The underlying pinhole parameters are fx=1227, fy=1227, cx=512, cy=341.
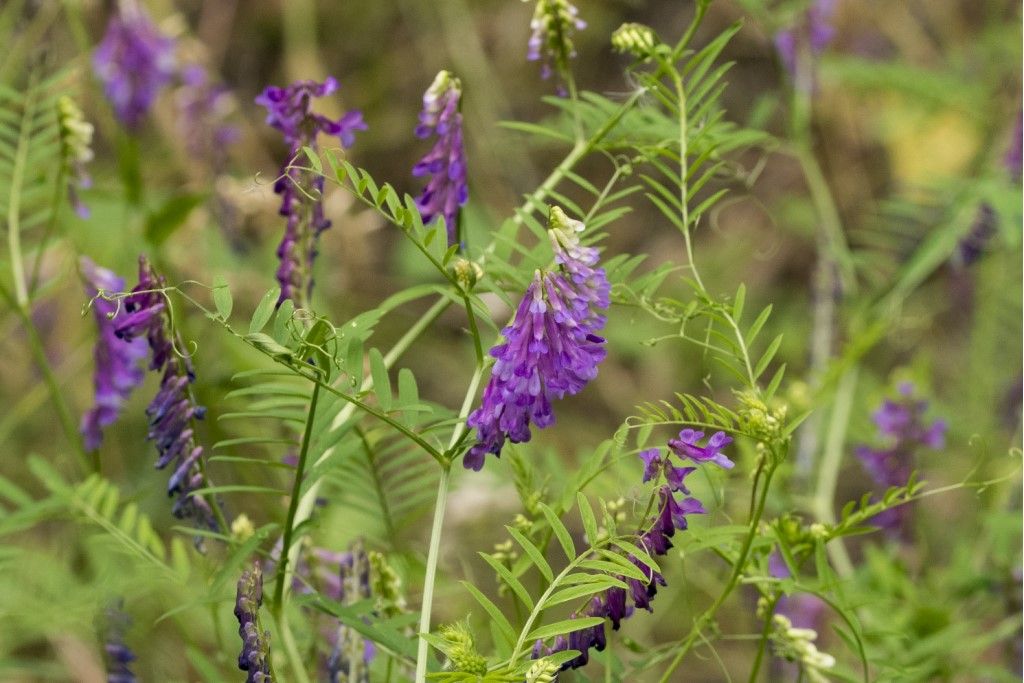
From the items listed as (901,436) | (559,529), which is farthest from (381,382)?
(901,436)

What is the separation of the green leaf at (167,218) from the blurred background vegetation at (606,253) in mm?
11

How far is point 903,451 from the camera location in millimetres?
2066

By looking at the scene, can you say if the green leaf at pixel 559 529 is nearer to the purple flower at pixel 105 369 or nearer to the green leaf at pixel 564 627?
the green leaf at pixel 564 627

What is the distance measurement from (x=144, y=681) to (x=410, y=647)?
1393 millimetres

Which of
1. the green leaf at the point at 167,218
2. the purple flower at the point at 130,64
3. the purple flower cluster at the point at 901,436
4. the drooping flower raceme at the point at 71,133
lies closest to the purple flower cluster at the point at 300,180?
the drooping flower raceme at the point at 71,133

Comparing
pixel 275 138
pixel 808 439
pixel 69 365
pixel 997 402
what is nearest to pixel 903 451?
pixel 808 439

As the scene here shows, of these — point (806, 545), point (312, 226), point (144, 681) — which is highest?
point (312, 226)

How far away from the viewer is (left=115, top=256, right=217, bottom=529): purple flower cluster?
1.18 m

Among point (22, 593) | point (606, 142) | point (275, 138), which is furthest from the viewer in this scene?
point (275, 138)

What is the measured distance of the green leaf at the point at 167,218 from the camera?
2086 millimetres

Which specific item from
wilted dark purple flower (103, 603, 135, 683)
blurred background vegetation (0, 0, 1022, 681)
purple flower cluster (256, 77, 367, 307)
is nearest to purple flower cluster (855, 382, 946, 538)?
blurred background vegetation (0, 0, 1022, 681)

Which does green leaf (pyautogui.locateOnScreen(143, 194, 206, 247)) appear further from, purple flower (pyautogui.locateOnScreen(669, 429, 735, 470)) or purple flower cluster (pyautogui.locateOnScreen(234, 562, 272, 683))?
purple flower (pyautogui.locateOnScreen(669, 429, 735, 470))

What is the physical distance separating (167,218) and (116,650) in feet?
2.89

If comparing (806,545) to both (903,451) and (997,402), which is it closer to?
(903,451)
